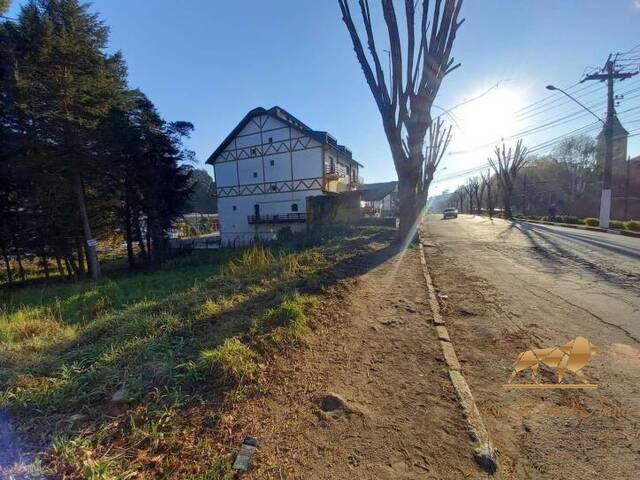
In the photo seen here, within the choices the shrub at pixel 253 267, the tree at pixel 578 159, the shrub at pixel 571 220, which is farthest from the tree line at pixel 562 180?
the shrub at pixel 253 267

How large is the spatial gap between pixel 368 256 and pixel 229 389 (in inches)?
242

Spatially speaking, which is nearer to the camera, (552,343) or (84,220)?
(552,343)

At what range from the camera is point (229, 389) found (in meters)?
2.24

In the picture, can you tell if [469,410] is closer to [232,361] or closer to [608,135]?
[232,361]

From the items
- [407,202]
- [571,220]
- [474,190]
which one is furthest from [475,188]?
[407,202]

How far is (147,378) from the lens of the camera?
2.34m

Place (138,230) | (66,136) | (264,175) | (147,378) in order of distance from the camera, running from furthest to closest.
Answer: (264,175) < (138,230) < (66,136) < (147,378)

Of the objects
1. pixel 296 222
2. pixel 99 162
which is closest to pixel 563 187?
pixel 296 222

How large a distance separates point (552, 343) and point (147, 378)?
4.36m

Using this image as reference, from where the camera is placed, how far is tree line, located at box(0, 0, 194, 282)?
10367mm

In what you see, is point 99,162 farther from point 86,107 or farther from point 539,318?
point 539,318

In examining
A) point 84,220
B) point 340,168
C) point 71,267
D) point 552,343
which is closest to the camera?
point 552,343

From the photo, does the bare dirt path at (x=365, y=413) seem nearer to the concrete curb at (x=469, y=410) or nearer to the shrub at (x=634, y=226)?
the concrete curb at (x=469, y=410)

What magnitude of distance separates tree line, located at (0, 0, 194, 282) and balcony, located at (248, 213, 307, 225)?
30.1 ft
